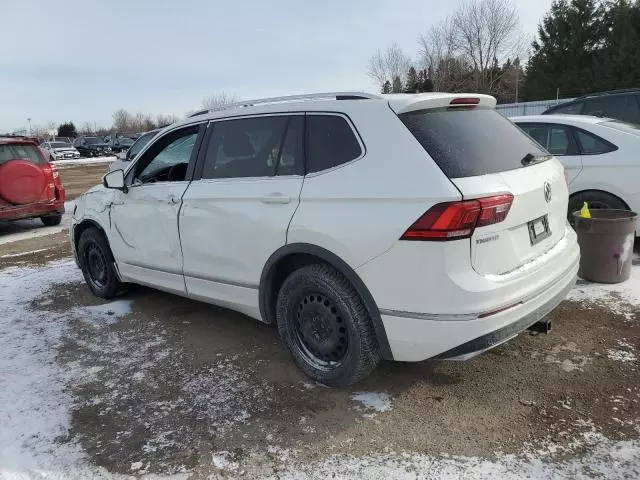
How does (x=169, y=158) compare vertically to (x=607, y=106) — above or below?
above

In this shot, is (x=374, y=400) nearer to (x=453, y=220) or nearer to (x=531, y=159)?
(x=453, y=220)

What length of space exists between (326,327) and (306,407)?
0.51m

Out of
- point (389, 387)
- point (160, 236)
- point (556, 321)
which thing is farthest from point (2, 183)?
point (556, 321)

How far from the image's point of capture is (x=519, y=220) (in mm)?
2975

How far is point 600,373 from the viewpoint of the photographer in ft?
11.2

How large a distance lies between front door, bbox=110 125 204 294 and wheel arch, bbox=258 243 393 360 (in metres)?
1.02

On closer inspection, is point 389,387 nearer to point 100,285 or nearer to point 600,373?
point 600,373

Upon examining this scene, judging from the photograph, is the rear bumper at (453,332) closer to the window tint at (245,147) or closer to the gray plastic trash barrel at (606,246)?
the window tint at (245,147)

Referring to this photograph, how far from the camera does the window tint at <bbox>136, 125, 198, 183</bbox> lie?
4383 mm

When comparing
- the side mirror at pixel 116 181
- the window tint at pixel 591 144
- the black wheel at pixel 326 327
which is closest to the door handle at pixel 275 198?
the black wheel at pixel 326 327

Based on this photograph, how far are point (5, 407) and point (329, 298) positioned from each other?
7.33ft

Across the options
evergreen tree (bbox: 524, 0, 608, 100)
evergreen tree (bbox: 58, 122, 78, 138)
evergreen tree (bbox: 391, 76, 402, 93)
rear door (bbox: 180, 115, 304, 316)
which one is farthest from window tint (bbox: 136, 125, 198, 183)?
evergreen tree (bbox: 58, 122, 78, 138)

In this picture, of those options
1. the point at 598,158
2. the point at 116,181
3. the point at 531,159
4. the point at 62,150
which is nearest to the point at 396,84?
A: the point at 62,150

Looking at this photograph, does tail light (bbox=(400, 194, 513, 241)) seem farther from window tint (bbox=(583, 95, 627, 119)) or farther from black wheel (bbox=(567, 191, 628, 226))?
window tint (bbox=(583, 95, 627, 119))
